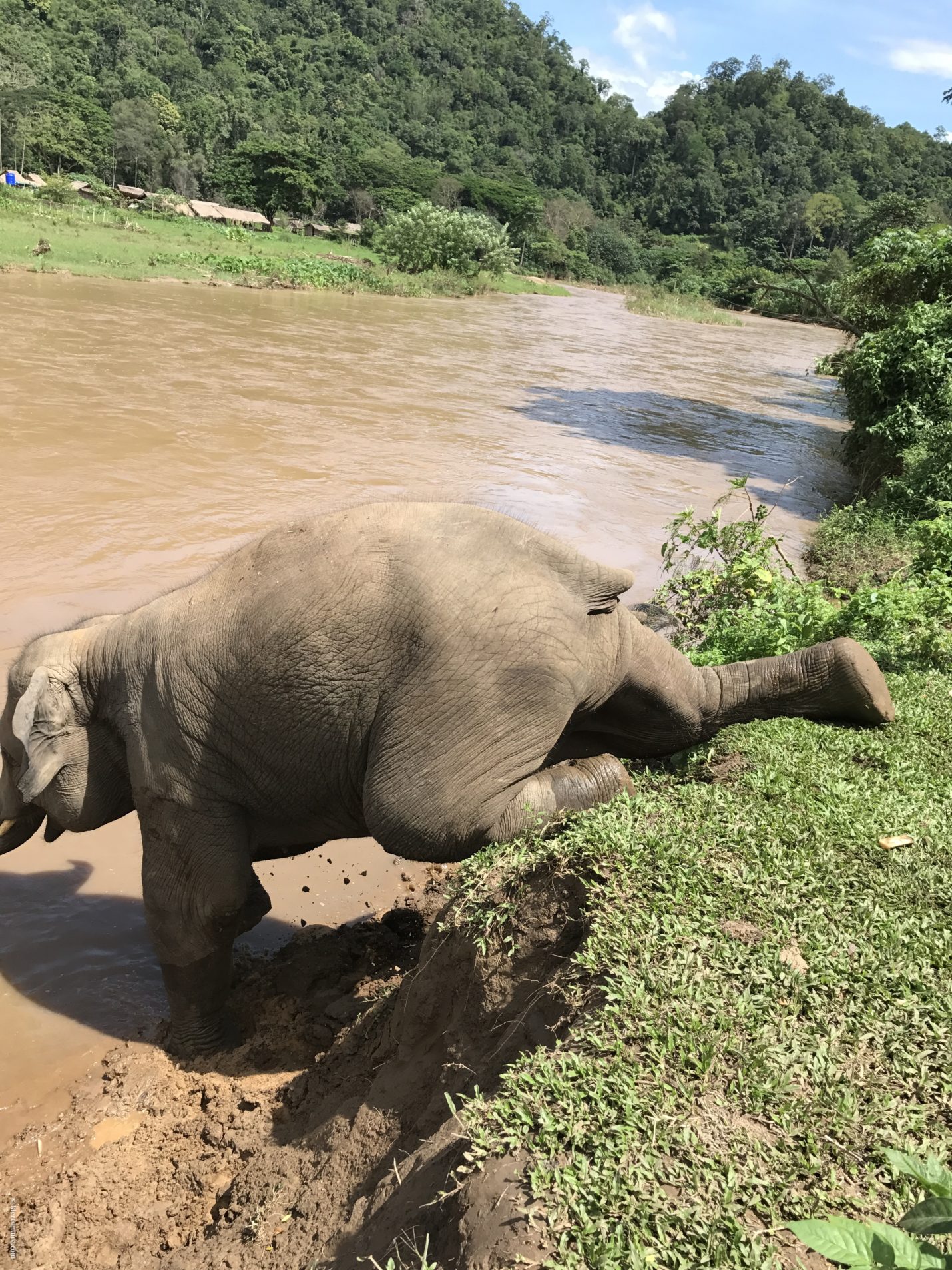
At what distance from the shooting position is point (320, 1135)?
299cm

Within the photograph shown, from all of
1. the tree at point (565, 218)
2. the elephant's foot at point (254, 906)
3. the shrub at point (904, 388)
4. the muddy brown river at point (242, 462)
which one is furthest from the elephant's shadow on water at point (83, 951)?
the tree at point (565, 218)

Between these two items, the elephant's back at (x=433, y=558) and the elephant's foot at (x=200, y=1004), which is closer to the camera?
the elephant's back at (x=433, y=558)

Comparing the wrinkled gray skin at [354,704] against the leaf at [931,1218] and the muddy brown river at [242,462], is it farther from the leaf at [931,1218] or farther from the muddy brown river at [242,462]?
the leaf at [931,1218]

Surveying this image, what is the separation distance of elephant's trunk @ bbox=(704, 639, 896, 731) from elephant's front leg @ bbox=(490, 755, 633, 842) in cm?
75

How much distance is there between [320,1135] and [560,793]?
143cm

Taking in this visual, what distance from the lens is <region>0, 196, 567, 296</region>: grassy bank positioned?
31.0 meters

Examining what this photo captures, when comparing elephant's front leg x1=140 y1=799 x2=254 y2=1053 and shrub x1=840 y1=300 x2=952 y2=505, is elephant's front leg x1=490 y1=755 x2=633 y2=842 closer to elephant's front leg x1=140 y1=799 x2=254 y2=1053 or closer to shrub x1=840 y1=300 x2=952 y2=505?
elephant's front leg x1=140 y1=799 x2=254 y2=1053

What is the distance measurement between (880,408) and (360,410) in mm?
8769

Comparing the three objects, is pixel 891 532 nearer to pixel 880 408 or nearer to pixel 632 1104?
pixel 880 408

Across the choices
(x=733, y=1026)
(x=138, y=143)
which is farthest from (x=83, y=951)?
(x=138, y=143)

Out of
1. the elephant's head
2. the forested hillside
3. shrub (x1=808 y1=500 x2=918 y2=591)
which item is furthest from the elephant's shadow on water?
the forested hillside

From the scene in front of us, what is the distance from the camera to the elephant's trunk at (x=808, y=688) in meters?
4.03

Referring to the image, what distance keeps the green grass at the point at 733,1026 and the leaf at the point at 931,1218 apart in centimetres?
38

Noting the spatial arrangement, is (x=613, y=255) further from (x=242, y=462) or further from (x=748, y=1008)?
(x=748, y=1008)
